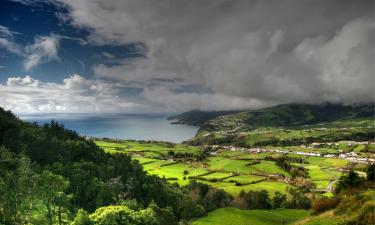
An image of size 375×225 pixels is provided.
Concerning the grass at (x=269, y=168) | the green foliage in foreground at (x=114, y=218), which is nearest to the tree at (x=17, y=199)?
the green foliage in foreground at (x=114, y=218)

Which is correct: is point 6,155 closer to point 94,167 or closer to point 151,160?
point 94,167

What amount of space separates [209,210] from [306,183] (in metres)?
60.5

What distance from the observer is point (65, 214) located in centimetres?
5959

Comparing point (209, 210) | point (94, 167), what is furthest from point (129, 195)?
point (209, 210)

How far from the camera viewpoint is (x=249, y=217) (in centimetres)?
9388

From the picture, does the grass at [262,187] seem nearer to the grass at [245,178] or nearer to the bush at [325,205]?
the grass at [245,178]

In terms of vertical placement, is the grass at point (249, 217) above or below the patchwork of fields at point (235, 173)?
below

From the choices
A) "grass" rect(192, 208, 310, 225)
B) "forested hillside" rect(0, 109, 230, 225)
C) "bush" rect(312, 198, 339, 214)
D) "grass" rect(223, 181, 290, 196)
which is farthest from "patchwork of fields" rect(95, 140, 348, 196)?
"bush" rect(312, 198, 339, 214)

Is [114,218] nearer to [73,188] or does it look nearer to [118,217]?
[118,217]

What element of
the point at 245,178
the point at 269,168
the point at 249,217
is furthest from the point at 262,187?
the point at 269,168

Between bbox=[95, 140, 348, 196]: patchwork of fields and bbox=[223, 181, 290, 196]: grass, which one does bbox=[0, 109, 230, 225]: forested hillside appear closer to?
bbox=[223, 181, 290, 196]: grass

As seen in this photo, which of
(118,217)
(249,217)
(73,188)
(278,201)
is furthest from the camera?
(278,201)

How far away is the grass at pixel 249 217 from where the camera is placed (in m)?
88.4

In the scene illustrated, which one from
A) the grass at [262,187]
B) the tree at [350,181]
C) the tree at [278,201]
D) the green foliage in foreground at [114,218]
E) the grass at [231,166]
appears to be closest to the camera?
the green foliage in foreground at [114,218]
